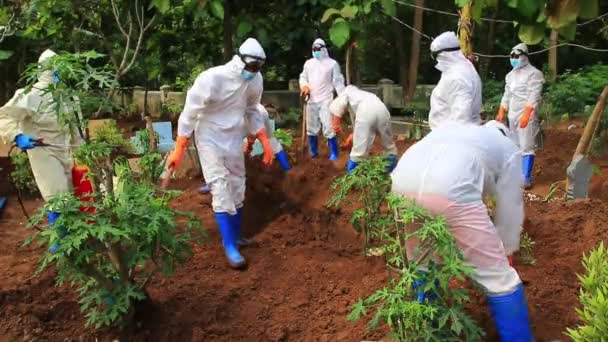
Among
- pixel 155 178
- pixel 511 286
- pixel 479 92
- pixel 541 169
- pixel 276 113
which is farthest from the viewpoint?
pixel 276 113

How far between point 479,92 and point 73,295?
11.4 ft

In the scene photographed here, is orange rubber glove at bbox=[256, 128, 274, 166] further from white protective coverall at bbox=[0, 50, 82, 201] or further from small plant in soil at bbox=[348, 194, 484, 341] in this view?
small plant in soil at bbox=[348, 194, 484, 341]

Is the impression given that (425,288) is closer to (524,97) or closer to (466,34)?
(466,34)

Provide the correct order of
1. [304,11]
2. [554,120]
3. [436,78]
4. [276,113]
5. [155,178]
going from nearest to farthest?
[155,178] < [304,11] < [554,120] < [276,113] < [436,78]

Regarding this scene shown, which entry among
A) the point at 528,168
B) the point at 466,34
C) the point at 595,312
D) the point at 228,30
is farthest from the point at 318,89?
the point at 595,312

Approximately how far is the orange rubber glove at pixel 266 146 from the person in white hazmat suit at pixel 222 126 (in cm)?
28

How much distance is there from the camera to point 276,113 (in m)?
12.2

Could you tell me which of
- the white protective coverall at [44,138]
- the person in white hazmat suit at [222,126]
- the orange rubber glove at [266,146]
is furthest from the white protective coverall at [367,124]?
the white protective coverall at [44,138]

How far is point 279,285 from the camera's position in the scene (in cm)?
449

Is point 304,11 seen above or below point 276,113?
above

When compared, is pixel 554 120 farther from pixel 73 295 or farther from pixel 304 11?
pixel 73 295

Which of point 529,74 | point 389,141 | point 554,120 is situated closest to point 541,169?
point 529,74

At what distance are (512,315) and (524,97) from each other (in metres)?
5.64

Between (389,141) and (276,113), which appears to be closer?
(389,141)
